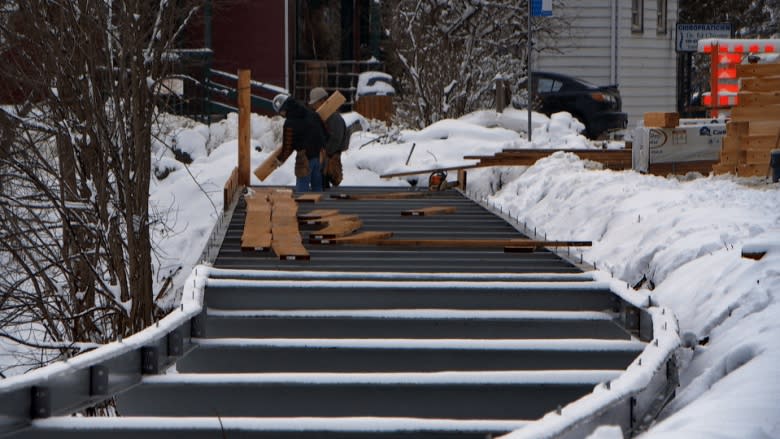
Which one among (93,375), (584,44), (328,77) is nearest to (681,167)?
(93,375)

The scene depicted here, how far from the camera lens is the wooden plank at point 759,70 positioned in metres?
15.0

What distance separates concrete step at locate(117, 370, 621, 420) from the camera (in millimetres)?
6023

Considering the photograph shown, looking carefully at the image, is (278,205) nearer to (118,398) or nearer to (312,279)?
(312,279)

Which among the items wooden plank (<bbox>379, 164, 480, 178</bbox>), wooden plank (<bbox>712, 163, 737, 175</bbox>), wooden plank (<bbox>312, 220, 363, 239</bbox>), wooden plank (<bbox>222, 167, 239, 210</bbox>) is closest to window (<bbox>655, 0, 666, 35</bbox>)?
wooden plank (<bbox>379, 164, 480, 178</bbox>)

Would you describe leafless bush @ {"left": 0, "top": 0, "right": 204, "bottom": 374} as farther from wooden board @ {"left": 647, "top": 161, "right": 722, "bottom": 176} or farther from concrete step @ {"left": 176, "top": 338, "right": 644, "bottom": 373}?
wooden board @ {"left": 647, "top": 161, "right": 722, "bottom": 176}

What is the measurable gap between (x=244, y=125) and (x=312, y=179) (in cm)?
121

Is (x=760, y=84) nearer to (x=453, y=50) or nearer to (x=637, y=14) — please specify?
(x=453, y=50)

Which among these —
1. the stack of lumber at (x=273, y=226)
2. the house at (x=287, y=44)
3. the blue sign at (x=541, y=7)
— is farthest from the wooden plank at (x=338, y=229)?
the house at (x=287, y=44)

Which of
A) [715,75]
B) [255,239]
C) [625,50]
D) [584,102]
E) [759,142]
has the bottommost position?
[255,239]

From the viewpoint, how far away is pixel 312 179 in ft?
59.8

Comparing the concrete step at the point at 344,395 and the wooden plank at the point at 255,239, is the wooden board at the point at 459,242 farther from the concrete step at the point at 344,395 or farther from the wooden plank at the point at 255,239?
the concrete step at the point at 344,395

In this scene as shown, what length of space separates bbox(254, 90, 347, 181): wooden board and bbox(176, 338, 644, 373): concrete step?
12.0 m

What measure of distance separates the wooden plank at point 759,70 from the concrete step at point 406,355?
892cm

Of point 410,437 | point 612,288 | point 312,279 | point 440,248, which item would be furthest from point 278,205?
point 410,437
